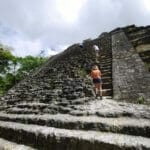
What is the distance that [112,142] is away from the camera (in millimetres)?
2820

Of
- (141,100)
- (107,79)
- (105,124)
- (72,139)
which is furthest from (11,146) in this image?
(107,79)

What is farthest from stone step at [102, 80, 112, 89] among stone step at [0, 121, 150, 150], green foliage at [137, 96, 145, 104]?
stone step at [0, 121, 150, 150]

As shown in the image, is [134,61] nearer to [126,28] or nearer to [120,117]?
[120,117]

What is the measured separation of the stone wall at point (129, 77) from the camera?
17.9 feet

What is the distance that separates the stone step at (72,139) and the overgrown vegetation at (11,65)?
18.2 meters

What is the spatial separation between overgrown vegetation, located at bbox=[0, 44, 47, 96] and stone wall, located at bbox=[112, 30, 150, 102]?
1545 centimetres

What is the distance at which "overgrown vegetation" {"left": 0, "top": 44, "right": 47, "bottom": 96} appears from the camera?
77.8 ft

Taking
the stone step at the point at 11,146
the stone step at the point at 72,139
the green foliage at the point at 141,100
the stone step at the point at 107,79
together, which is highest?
the stone step at the point at 107,79

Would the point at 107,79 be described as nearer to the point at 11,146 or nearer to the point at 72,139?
the point at 11,146

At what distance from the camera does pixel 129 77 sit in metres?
6.39

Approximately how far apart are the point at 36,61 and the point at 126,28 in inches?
683

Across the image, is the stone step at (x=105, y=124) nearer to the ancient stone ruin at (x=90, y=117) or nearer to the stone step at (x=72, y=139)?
the ancient stone ruin at (x=90, y=117)

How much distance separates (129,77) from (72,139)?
3572mm

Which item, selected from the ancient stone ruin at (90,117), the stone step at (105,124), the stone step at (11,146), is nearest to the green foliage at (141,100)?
the ancient stone ruin at (90,117)
